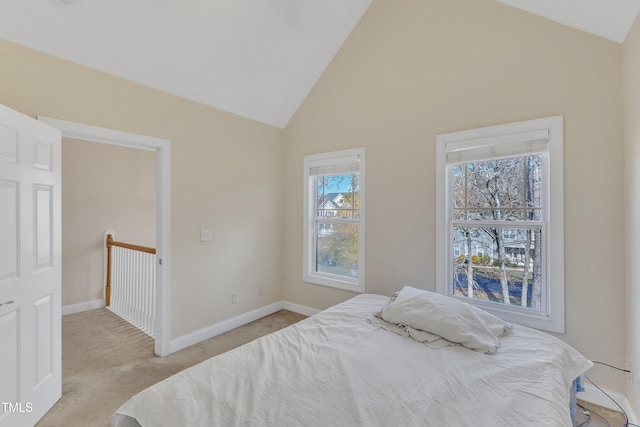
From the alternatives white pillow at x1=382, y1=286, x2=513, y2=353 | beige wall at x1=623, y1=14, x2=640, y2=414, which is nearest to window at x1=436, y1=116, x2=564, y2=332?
beige wall at x1=623, y1=14, x2=640, y2=414

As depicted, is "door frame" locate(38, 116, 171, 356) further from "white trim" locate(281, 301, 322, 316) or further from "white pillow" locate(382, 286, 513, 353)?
"white pillow" locate(382, 286, 513, 353)

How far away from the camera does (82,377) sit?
2.29 m

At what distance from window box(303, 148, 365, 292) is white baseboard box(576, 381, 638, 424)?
1.86 m

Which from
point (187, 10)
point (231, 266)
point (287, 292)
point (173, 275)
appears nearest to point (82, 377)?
point (173, 275)

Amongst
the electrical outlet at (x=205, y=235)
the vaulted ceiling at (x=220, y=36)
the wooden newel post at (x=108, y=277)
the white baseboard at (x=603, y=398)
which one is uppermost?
the vaulted ceiling at (x=220, y=36)

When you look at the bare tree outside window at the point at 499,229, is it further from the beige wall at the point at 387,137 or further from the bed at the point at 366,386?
the bed at the point at 366,386

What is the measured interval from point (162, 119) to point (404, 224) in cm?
250

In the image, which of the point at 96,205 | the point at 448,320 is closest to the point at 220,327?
the point at 448,320

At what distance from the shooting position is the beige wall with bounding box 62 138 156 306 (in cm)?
371

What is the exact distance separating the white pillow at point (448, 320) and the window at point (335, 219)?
1.17m

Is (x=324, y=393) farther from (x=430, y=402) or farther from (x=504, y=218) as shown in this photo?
(x=504, y=218)

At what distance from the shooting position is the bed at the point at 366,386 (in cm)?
110

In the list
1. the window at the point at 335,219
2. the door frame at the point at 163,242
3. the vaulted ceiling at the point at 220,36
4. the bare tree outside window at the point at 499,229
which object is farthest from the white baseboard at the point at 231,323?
the vaulted ceiling at the point at 220,36

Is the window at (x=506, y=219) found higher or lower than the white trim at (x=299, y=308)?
higher
